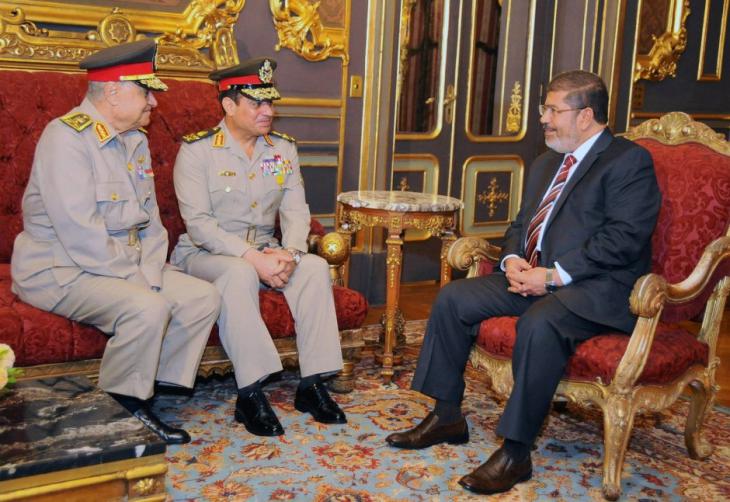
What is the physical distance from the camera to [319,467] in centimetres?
304

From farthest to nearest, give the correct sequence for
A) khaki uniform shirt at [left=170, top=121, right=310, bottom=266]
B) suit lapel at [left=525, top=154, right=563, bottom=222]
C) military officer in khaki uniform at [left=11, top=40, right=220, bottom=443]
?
khaki uniform shirt at [left=170, top=121, right=310, bottom=266] → suit lapel at [left=525, top=154, right=563, bottom=222] → military officer in khaki uniform at [left=11, top=40, right=220, bottom=443]

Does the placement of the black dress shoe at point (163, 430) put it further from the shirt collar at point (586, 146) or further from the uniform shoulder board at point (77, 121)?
the shirt collar at point (586, 146)

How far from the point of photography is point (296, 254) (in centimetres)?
363

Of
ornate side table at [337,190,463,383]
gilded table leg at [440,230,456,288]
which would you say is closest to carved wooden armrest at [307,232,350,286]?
ornate side table at [337,190,463,383]

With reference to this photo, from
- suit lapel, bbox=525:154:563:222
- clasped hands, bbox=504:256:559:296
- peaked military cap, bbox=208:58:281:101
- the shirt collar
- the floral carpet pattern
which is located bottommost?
the floral carpet pattern

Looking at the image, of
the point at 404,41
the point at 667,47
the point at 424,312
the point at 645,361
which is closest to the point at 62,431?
the point at 645,361

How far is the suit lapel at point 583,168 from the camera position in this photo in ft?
10.3

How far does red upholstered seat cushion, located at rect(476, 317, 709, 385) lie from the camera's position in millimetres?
2928

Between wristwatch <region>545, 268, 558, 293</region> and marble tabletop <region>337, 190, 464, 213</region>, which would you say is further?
marble tabletop <region>337, 190, 464, 213</region>

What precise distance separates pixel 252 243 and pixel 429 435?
107cm

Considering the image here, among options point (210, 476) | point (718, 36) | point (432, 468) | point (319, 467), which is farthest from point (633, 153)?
point (718, 36)

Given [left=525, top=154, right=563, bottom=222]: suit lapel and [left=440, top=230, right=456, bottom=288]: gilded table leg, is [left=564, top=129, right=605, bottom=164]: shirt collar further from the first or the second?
[left=440, top=230, right=456, bottom=288]: gilded table leg

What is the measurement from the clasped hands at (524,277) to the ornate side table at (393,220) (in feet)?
2.36

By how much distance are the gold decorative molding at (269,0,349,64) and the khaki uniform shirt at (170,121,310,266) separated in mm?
1069
